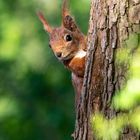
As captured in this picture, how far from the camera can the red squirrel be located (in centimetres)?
441

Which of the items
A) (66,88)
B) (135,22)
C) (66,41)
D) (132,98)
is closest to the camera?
(132,98)

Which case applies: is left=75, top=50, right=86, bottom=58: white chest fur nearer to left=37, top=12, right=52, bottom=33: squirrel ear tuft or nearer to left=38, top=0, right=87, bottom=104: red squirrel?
left=38, top=0, right=87, bottom=104: red squirrel

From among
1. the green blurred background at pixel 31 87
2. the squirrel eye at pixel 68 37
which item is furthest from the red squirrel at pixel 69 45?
the green blurred background at pixel 31 87

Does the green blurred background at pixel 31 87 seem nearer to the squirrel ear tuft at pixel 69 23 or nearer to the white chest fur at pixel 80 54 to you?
the squirrel ear tuft at pixel 69 23

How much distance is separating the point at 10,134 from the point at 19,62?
780 millimetres

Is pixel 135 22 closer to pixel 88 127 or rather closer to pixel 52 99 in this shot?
pixel 88 127

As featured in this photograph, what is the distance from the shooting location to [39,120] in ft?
29.6

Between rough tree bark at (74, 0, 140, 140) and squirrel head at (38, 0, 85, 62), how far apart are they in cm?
34

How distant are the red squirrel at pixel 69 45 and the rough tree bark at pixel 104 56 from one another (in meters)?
0.19

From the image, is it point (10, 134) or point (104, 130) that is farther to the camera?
point (10, 134)

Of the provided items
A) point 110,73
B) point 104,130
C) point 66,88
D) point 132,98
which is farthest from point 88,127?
point 66,88

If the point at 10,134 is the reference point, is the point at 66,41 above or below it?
below

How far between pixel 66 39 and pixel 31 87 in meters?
4.47

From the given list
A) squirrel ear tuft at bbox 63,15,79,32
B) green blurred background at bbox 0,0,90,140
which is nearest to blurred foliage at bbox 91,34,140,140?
squirrel ear tuft at bbox 63,15,79,32
